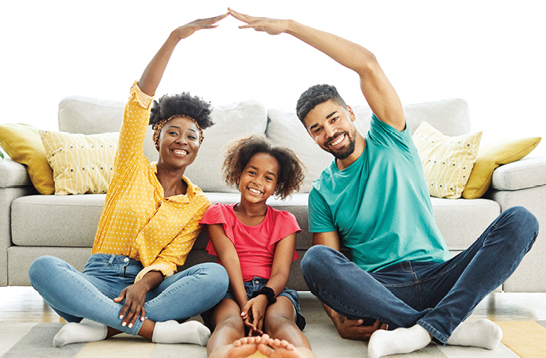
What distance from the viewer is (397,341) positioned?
4.09 ft

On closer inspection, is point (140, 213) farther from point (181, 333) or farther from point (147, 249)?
point (181, 333)

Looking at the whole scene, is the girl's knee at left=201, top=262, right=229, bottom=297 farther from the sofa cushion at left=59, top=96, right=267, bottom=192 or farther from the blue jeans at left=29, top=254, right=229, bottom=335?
the sofa cushion at left=59, top=96, right=267, bottom=192

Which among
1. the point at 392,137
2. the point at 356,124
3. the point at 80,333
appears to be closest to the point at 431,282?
the point at 392,137

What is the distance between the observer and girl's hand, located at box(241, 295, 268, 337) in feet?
4.50

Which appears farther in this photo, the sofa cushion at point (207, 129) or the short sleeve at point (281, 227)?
the sofa cushion at point (207, 129)

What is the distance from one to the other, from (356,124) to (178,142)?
122 centimetres

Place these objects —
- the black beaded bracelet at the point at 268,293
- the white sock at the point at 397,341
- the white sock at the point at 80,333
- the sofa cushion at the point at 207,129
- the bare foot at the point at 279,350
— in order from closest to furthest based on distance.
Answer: the bare foot at the point at 279,350
the white sock at the point at 397,341
the white sock at the point at 80,333
the black beaded bracelet at the point at 268,293
the sofa cushion at the point at 207,129

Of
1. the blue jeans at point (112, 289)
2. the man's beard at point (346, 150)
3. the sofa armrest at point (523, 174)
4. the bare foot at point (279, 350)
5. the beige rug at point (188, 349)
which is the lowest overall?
the beige rug at point (188, 349)

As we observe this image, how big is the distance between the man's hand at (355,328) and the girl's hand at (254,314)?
27cm

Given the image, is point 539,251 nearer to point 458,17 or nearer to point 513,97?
point 513,97

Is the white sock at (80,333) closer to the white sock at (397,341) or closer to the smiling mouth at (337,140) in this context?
the white sock at (397,341)

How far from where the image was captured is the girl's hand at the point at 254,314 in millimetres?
1371

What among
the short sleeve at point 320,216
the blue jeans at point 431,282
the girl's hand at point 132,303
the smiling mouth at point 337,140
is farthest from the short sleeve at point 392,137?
the girl's hand at point 132,303

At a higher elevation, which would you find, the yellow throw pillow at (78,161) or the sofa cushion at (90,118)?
the sofa cushion at (90,118)
